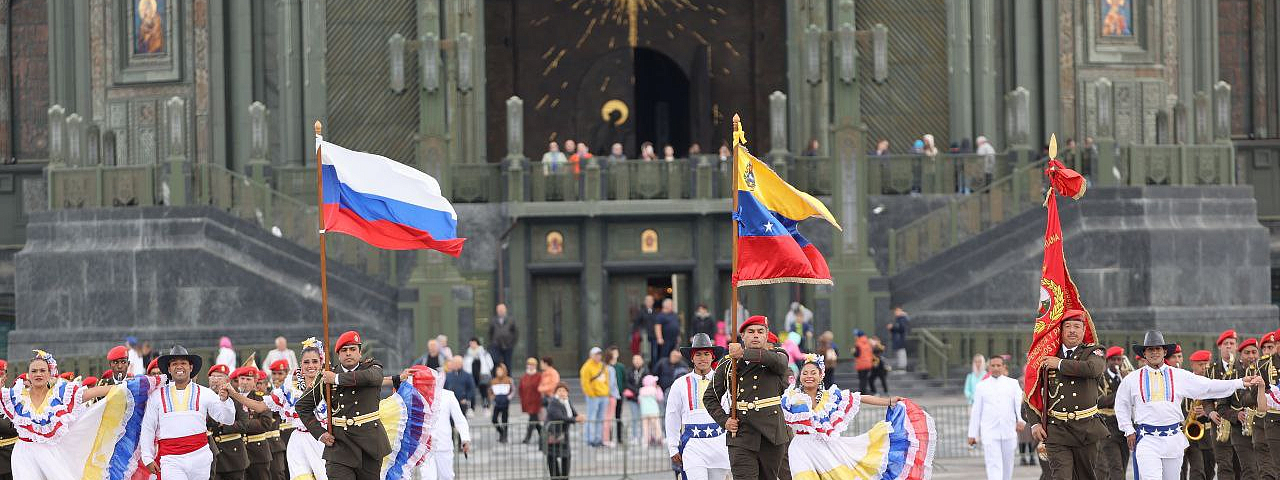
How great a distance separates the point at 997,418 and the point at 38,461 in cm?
939

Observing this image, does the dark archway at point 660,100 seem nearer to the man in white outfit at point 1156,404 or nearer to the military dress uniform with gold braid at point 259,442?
the military dress uniform with gold braid at point 259,442

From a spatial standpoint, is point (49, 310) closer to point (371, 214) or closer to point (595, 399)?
point (595, 399)

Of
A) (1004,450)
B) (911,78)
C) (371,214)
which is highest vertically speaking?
(911,78)

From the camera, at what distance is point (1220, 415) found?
1959 centimetres

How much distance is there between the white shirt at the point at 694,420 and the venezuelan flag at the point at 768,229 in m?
1.49

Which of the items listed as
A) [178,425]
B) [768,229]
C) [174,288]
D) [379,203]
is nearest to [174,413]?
[178,425]

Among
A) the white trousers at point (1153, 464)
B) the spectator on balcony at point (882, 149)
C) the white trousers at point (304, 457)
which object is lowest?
the white trousers at point (1153, 464)

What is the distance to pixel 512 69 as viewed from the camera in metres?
45.2

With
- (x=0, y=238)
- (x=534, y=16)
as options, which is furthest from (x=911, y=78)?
(x=0, y=238)

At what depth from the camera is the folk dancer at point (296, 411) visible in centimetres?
1725

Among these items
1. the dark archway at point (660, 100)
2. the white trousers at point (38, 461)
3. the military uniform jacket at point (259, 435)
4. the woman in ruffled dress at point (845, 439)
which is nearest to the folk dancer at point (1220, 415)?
the woman in ruffled dress at point (845, 439)

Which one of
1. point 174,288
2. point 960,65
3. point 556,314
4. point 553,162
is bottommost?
point 556,314

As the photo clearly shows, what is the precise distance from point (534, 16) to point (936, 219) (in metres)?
11.6

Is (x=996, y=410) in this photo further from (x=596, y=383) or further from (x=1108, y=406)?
(x=596, y=383)
